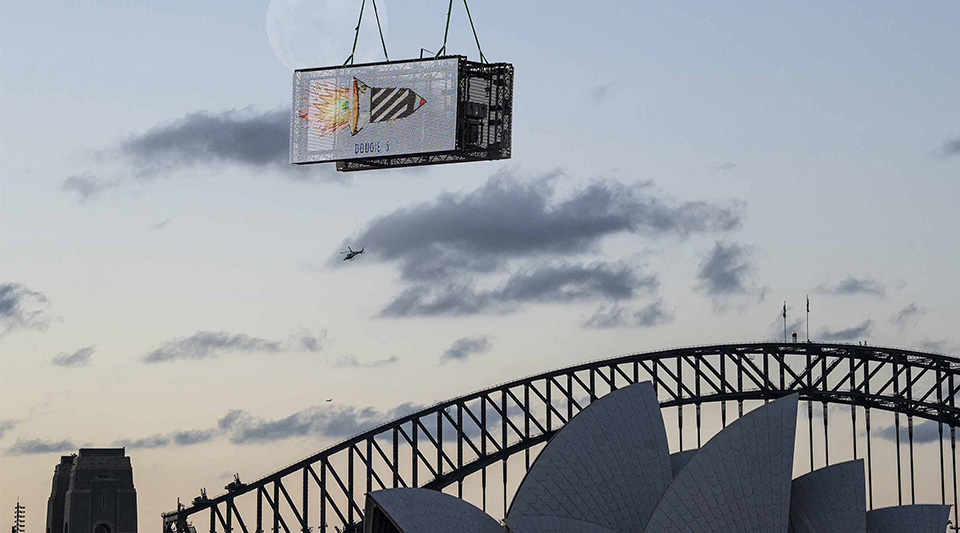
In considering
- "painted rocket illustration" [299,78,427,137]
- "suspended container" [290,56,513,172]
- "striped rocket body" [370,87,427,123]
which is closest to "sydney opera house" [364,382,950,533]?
"suspended container" [290,56,513,172]

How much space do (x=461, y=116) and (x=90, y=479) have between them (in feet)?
216

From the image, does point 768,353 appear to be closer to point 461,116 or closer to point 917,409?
point 917,409

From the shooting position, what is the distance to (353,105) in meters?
99.5

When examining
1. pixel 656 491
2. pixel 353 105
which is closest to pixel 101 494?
pixel 353 105

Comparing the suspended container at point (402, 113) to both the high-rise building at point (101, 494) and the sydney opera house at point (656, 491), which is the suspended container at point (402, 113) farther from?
the high-rise building at point (101, 494)

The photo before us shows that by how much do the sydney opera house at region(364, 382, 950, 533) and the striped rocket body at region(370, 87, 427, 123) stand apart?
64.0ft

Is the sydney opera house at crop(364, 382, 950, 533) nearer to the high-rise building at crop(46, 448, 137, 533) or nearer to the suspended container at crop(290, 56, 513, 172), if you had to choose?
the suspended container at crop(290, 56, 513, 172)

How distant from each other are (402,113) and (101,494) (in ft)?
206

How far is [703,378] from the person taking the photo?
111188mm

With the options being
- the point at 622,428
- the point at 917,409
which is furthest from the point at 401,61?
the point at 917,409

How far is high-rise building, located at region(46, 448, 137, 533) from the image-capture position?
146m

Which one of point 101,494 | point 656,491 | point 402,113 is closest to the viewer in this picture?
point 656,491

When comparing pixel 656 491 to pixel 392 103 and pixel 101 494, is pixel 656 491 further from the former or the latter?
pixel 101 494

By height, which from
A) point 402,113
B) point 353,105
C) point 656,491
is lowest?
point 656,491
